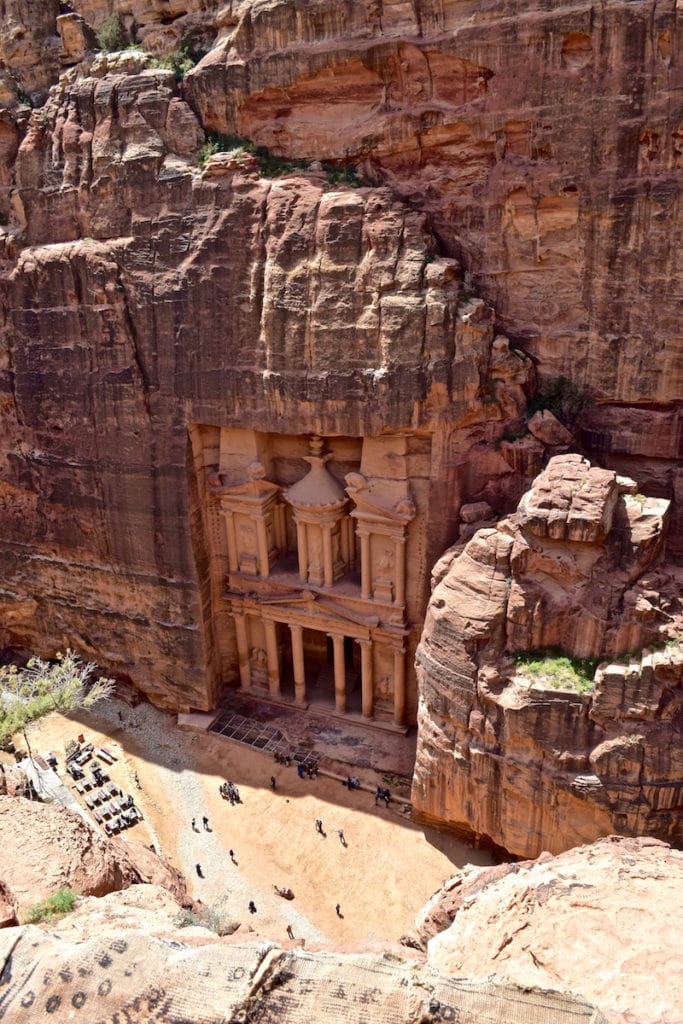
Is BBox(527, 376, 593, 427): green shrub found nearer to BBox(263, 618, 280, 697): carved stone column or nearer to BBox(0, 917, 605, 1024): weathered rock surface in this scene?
BBox(263, 618, 280, 697): carved stone column

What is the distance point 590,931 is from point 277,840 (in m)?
11.7

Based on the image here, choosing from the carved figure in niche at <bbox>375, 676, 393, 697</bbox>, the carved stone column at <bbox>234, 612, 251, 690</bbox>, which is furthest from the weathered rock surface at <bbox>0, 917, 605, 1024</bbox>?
the carved stone column at <bbox>234, 612, 251, 690</bbox>

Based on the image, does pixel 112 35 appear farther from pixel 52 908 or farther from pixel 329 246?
pixel 52 908

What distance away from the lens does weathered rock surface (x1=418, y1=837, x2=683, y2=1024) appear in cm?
718

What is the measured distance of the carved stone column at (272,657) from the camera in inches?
863

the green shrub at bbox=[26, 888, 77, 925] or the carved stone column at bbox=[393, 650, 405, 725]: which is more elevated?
the green shrub at bbox=[26, 888, 77, 925]

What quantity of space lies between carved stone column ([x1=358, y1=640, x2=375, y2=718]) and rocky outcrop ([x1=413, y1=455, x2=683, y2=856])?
477 centimetres

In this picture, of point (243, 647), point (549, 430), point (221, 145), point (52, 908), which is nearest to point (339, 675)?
point (243, 647)

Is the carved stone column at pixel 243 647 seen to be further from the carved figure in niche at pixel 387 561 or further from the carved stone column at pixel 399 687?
the carved figure in niche at pixel 387 561

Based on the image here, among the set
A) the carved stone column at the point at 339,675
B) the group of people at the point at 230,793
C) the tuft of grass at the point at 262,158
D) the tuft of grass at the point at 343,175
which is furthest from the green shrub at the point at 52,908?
the tuft of grass at the point at 262,158

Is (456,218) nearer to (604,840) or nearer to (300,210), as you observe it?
(300,210)

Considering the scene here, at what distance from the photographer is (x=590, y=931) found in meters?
8.12

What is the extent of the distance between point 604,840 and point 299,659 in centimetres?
1203

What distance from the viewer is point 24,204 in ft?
67.9
